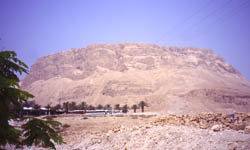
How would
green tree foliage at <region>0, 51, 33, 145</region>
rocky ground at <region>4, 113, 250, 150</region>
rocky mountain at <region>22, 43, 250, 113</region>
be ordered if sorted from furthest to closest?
rocky mountain at <region>22, 43, 250, 113</region> < rocky ground at <region>4, 113, 250, 150</region> < green tree foliage at <region>0, 51, 33, 145</region>

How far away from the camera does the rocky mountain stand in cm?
9781

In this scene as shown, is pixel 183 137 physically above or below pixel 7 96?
below

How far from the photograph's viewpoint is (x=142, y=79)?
443 ft

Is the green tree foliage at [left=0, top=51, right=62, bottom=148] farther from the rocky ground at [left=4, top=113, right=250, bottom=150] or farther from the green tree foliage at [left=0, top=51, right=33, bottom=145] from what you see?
the rocky ground at [left=4, top=113, right=250, bottom=150]

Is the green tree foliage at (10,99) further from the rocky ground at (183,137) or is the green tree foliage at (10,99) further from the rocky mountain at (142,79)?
the rocky mountain at (142,79)

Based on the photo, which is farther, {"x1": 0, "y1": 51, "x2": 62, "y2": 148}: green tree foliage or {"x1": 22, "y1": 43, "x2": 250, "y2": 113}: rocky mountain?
{"x1": 22, "y1": 43, "x2": 250, "y2": 113}: rocky mountain

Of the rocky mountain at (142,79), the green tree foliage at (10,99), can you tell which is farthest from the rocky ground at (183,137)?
the rocky mountain at (142,79)

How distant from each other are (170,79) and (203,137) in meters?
121

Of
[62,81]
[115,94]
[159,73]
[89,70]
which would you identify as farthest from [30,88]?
[159,73]

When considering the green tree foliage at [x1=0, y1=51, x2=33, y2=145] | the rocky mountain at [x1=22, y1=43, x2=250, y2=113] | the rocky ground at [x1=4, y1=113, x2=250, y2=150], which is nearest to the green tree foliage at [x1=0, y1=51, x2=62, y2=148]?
the green tree foliage at [x1=0, y1=51, x2=33, y2=145]

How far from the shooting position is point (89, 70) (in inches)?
6314

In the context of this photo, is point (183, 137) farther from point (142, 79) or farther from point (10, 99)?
point (142, 79)

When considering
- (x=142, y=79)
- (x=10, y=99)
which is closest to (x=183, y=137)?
(x=10, y=99)

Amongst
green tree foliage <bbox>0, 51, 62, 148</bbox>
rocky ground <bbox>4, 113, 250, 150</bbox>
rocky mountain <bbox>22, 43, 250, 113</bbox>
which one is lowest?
rocky ground <bbox>4, 113, 250, 150</bbox>
